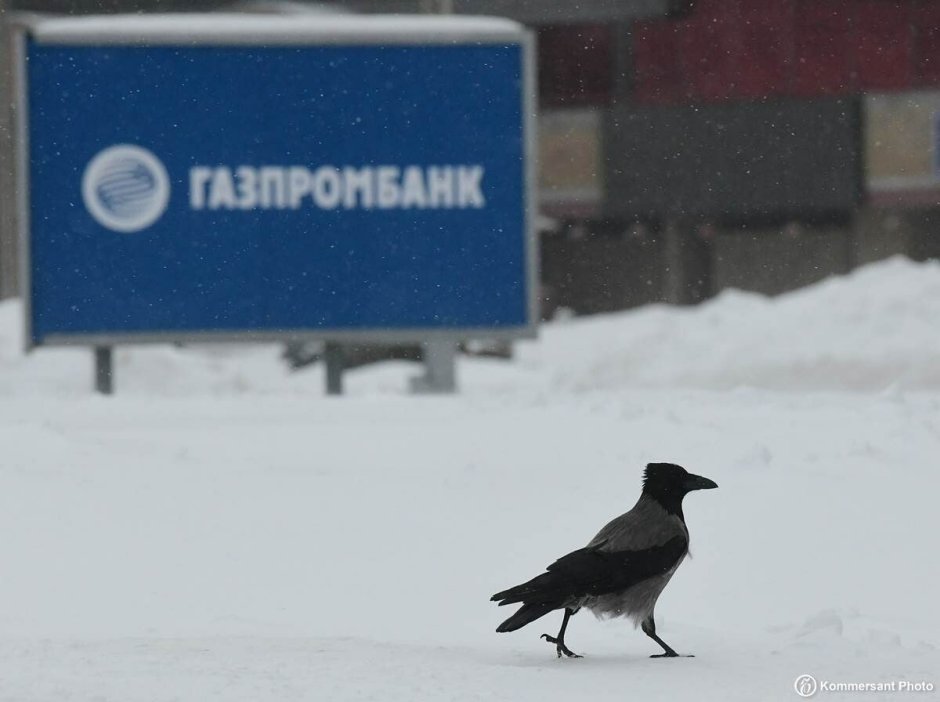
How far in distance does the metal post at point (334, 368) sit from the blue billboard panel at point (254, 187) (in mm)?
583

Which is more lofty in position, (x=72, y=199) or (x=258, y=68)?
(x=258, y=68)

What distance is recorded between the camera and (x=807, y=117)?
34.2m

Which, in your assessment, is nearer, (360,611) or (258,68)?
(360,611)

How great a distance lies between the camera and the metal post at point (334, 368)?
17.5 metres

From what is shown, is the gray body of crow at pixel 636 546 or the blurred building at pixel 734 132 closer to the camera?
the gray body of crow at pixel 636 546

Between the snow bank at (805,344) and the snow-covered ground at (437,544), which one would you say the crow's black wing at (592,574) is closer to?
the snow-covered ground at (437,544)

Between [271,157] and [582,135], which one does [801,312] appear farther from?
[582,135]

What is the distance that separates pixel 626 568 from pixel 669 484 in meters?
0.45

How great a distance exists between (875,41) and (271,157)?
22.4 meters

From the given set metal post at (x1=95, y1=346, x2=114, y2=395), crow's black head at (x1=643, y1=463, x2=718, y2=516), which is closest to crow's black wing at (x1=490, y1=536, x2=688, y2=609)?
crow's black head at (x1=643, y1=463, x2=718, y2=516)

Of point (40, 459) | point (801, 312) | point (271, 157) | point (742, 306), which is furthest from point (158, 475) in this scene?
point (742, 306)

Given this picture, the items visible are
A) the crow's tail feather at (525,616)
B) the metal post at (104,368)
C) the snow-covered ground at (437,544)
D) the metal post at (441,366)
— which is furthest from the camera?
the metal post at (441,366)

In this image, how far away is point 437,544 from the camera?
851cm

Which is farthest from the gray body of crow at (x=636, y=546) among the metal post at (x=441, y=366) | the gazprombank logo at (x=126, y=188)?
the gazprombank logo at (x=126, y=188)
